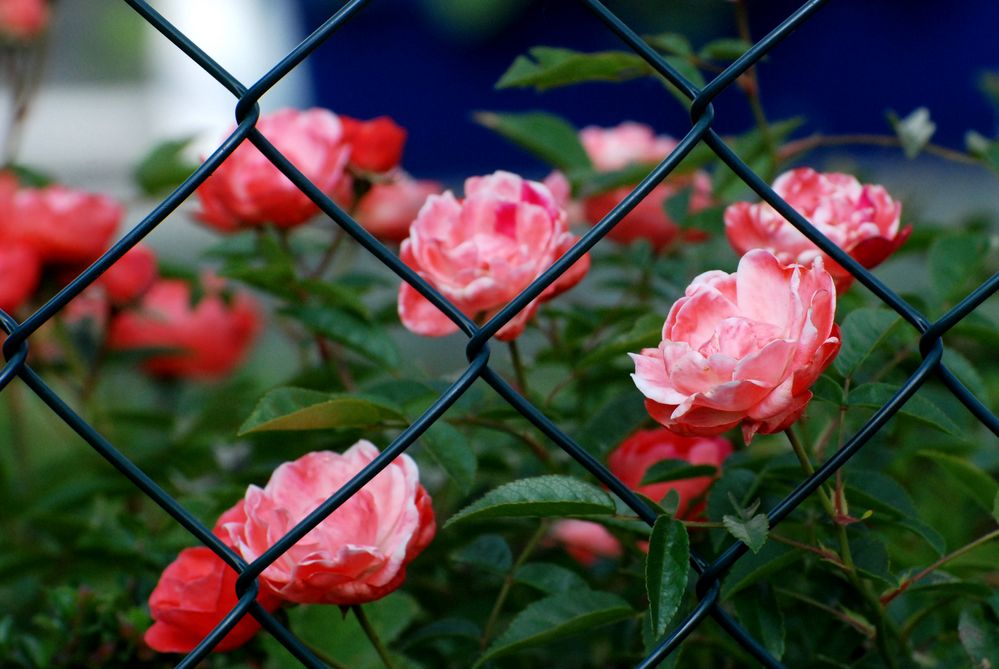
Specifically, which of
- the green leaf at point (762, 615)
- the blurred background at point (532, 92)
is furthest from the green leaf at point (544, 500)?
the blurred background at point (532, 92)

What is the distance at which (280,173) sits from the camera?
2.53 ft

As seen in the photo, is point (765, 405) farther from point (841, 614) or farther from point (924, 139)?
point (924, 139)

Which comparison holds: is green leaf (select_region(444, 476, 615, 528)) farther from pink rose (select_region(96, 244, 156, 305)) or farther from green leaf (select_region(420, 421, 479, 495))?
pink rose (select_region(96, 244, 156, 305))

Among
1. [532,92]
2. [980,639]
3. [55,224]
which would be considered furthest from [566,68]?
[532,92]

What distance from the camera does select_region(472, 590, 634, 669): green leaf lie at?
0.54 metres

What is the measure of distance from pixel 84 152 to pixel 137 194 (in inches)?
182

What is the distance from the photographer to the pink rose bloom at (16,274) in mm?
955

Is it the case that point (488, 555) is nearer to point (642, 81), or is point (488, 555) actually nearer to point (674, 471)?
point (674, 471)

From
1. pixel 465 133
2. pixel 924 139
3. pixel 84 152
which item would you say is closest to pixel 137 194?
pixel 924 139

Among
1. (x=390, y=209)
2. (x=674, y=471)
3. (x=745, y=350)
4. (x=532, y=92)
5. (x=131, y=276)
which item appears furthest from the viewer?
(x=532, y=92)

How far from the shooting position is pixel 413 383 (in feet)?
2.14

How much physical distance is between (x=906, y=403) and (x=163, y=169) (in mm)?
794

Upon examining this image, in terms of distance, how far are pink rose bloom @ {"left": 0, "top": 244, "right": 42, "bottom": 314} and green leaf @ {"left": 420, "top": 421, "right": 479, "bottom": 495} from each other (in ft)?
1.69

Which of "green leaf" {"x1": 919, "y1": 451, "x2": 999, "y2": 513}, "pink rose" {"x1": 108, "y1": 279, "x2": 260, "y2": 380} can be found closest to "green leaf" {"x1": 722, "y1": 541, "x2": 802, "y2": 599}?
"green leaf" {"x1": 919, "y1": 451, "x2": 999, "y2": 513}
